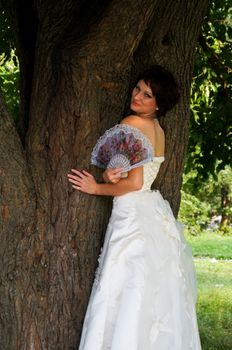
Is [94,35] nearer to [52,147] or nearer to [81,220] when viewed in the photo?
[52,147]

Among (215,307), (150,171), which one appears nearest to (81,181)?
(150,171)

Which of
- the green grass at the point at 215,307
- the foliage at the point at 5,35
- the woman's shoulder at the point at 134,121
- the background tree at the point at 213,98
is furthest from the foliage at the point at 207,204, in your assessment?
the woman's shoulder at the point at 134,121

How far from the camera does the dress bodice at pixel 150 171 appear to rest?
11.7 feet

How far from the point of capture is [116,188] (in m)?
3.48

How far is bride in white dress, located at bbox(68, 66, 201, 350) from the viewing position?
3369 millimetres

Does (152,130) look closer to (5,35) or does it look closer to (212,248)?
(5,35)

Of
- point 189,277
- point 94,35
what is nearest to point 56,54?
point 94,35

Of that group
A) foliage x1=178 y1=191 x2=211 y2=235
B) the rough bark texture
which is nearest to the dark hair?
the rough bark texture

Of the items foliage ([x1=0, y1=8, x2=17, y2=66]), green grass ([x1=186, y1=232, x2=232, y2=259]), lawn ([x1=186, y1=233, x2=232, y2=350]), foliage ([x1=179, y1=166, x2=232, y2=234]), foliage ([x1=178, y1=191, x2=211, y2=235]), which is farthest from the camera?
foliage ([x1=179, y1=166, x2=232, y2=234])

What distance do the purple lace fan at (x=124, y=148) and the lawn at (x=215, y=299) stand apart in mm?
2651

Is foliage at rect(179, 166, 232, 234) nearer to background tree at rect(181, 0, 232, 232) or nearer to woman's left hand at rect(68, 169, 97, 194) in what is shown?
background tree at rect(181, 0, 232, 232)

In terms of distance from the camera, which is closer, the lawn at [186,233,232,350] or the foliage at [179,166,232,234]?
the lawn at [186,233,232,350]

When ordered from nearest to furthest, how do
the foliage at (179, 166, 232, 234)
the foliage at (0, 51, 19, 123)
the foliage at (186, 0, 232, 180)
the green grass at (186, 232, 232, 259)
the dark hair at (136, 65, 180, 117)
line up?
the dark hair at (136, 65, 180, 117), the foliage at (186, 0, 232, 180), the foliage at (0, 51, 19, 123), the green grass at (186, 232, 232, 259), the foliage at (179, 166, 232, 234)

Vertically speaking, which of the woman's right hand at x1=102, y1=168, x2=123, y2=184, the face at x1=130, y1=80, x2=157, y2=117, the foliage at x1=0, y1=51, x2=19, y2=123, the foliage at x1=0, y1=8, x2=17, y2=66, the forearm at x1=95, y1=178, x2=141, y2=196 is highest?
the foliage at x1=0, y1=8, x2=17, y2=66
